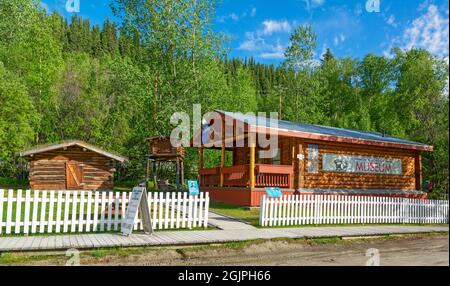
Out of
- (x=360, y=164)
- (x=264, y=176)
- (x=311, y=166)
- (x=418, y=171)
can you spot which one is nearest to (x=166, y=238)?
(x=264, y=176)

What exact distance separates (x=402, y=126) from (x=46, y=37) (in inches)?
1534

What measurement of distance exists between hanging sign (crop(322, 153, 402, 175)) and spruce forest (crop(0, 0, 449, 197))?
5.78 metres

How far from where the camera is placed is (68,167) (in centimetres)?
2728

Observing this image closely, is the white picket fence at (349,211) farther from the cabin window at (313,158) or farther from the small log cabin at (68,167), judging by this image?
the small log cabin at (68,167)

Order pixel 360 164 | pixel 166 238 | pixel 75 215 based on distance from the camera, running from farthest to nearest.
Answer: pixel 360 164, pixel 75 215, pixel 166 238

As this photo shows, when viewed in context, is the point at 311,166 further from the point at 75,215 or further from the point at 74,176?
the point at 74,176

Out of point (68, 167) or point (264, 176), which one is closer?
point (264, 176)

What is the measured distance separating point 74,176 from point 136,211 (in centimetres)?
1941

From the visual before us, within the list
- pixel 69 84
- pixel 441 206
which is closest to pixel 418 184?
pixel 441 206

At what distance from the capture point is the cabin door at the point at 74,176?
27109 mm

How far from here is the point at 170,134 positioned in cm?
2783

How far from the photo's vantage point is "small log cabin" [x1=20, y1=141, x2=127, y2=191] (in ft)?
87.9
